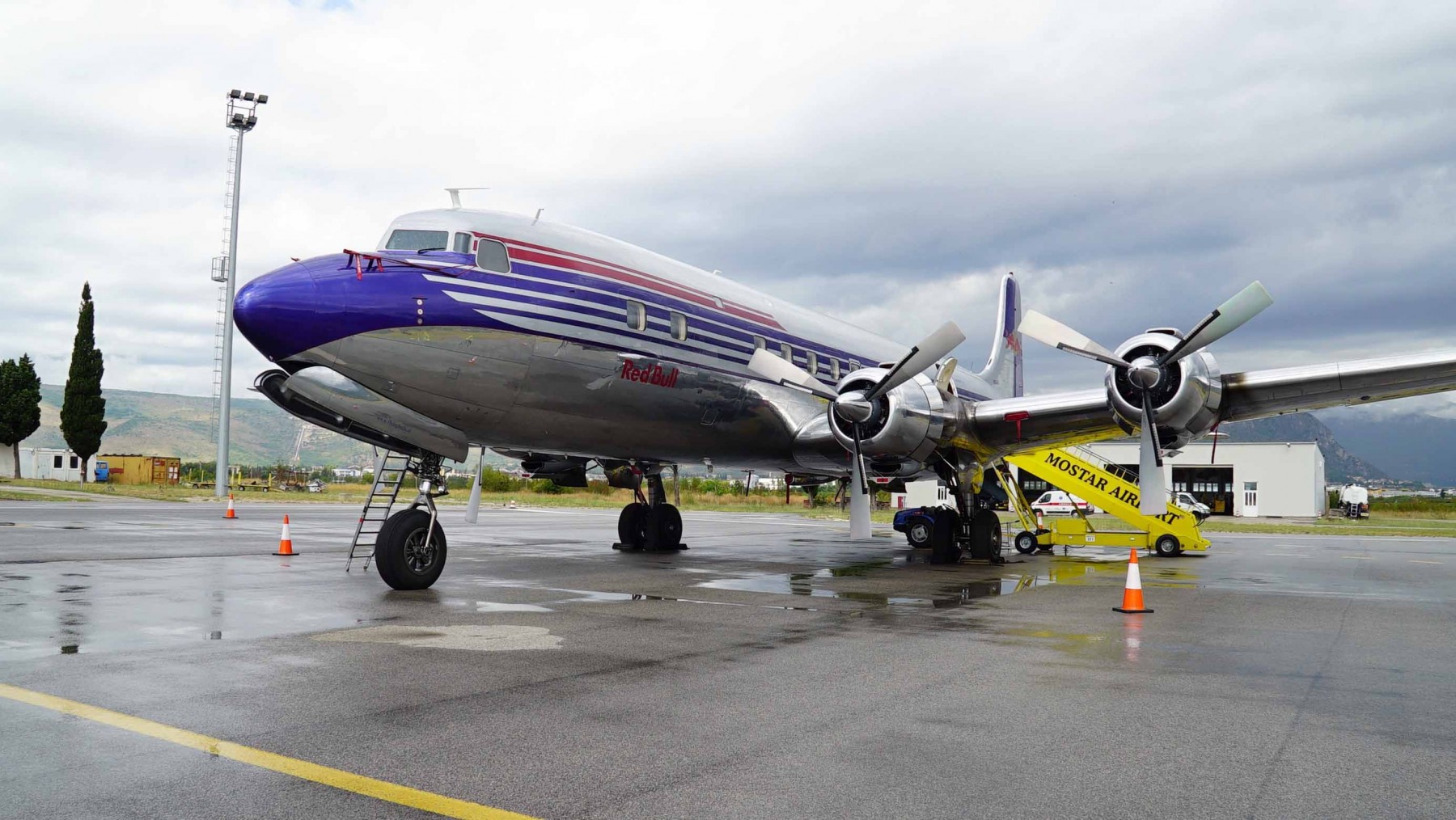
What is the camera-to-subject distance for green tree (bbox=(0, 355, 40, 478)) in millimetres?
62375

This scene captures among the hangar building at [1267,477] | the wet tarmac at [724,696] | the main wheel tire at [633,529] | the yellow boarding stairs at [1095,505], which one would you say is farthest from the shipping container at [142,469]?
the yellow boarding stairs at [1095,505]

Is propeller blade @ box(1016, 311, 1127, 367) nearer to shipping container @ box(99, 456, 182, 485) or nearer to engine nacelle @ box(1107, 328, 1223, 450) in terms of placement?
engine nacelle @ box(1107, 328, 1223, 450)

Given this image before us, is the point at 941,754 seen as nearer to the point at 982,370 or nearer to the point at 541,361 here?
the point at 541,361

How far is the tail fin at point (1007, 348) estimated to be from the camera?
25.8 meters

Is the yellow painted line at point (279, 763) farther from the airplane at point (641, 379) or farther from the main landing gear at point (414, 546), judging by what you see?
the main landing gear at point (414, 546)

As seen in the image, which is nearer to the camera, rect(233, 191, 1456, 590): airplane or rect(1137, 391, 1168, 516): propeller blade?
rect(233, 191, 1456, 590): airplane

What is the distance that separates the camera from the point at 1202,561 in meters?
20.6

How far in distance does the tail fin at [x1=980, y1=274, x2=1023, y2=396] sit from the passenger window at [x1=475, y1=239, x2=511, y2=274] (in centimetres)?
1651

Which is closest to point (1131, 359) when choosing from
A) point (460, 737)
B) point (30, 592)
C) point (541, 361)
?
point (541, 361)

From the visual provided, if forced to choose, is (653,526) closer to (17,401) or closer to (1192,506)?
(1192,506)

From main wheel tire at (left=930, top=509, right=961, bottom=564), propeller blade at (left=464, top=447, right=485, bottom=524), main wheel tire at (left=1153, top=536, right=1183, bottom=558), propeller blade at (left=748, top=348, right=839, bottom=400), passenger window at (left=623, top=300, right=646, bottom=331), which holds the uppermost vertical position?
passenger window at (left=623, top=300, right=646, bottom=331)

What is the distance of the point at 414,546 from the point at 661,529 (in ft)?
27.7

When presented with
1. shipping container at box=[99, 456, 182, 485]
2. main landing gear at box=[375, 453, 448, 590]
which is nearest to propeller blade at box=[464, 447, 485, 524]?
main landing gear at box=[375, 453, 448, 590]

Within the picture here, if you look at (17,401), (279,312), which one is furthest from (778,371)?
(17,401)
